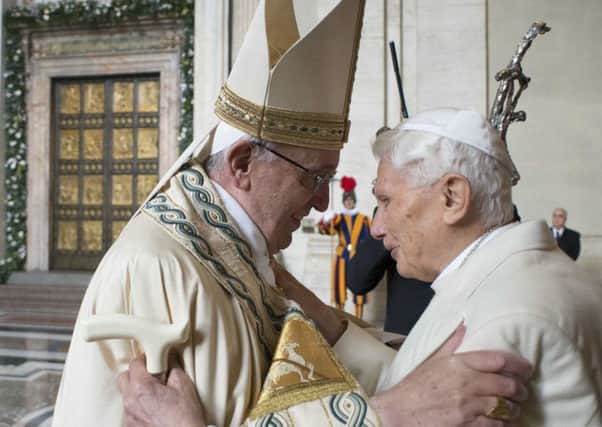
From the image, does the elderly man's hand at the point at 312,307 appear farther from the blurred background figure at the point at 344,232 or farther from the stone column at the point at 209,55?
the stone column at the point at 209,55

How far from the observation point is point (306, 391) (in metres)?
1.31

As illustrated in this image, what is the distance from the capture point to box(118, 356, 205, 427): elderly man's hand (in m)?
1.24

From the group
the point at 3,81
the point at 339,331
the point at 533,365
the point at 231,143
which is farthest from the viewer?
the point at 3,81

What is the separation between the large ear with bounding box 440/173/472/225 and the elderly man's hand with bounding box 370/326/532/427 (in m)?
0.42

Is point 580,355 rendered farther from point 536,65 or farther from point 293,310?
point 536,65

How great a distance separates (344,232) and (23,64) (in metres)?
7.14

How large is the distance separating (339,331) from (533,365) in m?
0.90

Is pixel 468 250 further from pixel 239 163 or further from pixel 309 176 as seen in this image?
pixel 239 163

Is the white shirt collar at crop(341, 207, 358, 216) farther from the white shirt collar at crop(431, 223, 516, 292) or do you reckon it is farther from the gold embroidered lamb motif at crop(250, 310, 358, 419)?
the gold embroidered lamb motif at crop(250, 310, 358, 419)

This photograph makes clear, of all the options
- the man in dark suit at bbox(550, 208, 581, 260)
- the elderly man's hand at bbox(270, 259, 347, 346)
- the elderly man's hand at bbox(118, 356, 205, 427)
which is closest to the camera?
the elderly man's hand at bbox(118, 356, 205, 427)

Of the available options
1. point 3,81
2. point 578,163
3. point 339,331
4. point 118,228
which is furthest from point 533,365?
A: point 3,81

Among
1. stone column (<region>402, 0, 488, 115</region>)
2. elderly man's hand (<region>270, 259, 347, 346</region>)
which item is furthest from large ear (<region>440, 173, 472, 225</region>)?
stone column (<region>402, 0, 488, 115</region>)

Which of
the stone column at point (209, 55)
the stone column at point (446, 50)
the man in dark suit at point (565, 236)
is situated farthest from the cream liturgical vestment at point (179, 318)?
the stone column at point (209, 55)

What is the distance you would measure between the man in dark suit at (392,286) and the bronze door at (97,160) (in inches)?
332
